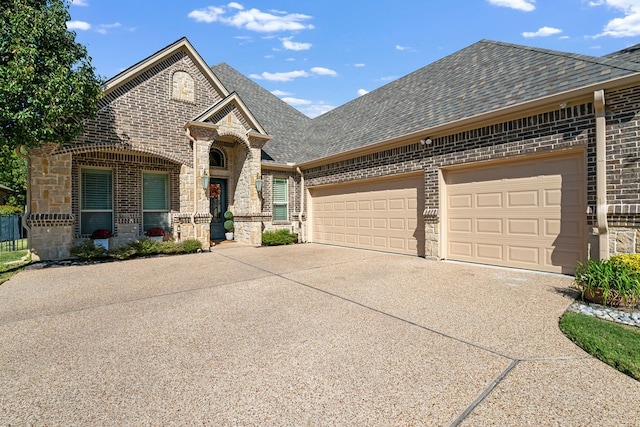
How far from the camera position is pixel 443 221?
28.2 ft

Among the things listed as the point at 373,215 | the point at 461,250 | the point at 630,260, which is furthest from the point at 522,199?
the point at 373,215

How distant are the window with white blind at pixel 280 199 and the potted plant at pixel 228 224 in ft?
6.26

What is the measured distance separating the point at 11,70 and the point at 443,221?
10789 mm

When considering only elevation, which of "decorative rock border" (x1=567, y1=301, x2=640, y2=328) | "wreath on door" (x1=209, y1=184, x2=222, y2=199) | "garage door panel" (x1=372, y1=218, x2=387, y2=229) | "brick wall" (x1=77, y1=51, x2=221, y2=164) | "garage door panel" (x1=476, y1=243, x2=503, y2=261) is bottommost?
"decorative rock border" (x1=567, y1=301, x2=640, y2=328)

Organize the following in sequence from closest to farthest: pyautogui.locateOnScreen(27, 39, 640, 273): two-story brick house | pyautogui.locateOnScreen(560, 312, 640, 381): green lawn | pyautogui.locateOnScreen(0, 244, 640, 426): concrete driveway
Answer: pyautogui.locateOnScreen(0, 244, 640, 426): concrete driveway
pyautogui.locateOnScreen(560, 312, 640, 381): green lawn
pyautogui.locateOnScreen(27, 39, 640, 273): two-story brick house

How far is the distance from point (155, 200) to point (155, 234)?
135cm

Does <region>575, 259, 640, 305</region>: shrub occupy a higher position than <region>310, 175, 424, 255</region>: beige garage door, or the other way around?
<region>310, 175, 424, 255</region>: beige garage door

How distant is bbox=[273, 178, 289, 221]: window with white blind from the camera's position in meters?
13.7

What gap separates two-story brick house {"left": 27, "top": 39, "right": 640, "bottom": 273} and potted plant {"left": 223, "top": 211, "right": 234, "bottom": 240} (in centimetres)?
28

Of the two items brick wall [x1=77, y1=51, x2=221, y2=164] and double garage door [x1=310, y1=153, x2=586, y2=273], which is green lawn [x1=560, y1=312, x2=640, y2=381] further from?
brick wall [x1=77, y1=51, x2=221, y2=164]

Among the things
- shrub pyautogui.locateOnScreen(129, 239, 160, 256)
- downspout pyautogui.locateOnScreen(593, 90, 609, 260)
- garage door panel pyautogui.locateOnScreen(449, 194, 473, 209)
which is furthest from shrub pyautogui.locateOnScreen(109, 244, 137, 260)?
downspout pyautogui.locateOnScreen(593, 90, 609, 260)

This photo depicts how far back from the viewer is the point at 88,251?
30.3 ft

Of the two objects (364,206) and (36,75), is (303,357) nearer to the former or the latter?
(364,206)

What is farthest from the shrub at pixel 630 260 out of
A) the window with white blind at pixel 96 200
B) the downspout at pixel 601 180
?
the window with white blind at pixel 96 200
